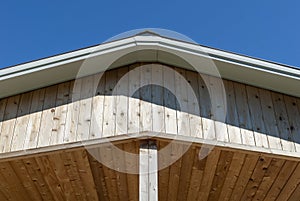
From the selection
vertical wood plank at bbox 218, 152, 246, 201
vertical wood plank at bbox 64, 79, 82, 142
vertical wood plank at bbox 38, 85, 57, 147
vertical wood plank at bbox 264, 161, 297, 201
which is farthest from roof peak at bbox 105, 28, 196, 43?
vertical wood plank at bbox 264, 161, 297, 201

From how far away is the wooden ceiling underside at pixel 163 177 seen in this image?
147 inches

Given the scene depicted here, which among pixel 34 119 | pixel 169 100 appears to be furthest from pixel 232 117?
pixel 34 119

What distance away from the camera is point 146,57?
12.6 ft

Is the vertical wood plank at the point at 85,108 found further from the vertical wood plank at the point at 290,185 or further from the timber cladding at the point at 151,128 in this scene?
the vertical wood plank at the point at 290,185

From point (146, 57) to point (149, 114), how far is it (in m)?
0.67

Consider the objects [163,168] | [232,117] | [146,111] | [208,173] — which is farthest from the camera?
[208,173]

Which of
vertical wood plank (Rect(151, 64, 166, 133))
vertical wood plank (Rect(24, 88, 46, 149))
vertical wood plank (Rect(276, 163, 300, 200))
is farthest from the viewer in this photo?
vertical wood plank (Rect(276, 163, 300, 200))

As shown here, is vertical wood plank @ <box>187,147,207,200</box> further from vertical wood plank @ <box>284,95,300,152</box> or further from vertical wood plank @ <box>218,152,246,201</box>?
vertical wood plank @ <box>284,95,300,152</box>

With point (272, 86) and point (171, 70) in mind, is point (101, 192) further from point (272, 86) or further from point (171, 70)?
point (272, 86)

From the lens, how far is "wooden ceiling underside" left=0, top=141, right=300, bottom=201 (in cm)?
375

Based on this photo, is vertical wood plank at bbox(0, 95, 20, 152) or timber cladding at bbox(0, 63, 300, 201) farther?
vertical wood plank at bbox(0, 95, 20, 152)

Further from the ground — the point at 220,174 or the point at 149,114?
the point at 149,114

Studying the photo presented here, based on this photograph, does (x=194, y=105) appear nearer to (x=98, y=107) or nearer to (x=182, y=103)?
(x=182, y=103)

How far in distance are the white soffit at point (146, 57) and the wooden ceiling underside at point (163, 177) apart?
0.78 m
